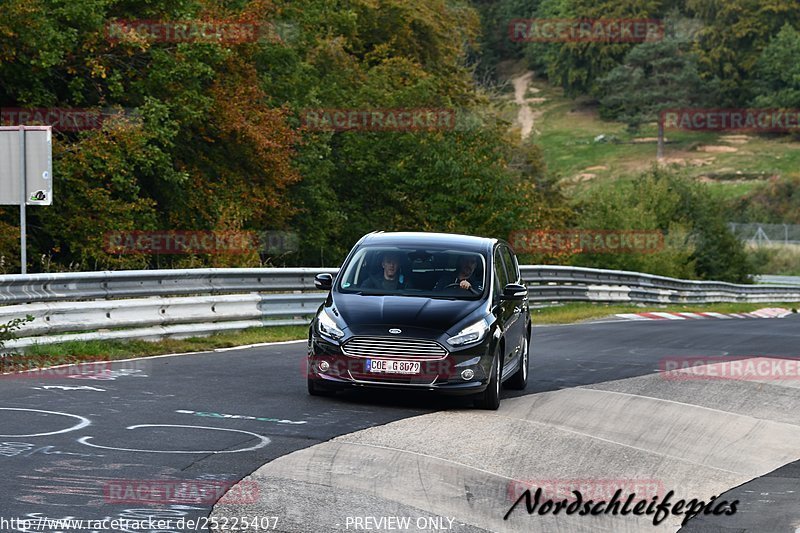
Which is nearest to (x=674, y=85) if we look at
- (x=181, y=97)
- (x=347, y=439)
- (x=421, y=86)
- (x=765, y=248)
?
(x=765, y=248)

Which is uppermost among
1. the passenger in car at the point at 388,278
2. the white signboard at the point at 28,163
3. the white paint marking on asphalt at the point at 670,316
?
the white signboard at the point at 28,163

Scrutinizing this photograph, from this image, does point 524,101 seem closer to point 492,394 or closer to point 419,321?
point 492,394

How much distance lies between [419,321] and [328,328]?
886 millimetres

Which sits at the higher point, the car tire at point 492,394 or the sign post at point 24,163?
the sign post at point 24,163

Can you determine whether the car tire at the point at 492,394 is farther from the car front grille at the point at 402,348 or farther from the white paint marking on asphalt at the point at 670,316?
the white paint marking on asphalt at the point at 670,316

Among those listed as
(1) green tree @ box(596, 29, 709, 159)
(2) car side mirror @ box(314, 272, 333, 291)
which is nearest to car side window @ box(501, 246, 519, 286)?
(2) car side mirror @ box(314, 272, 333, 291)

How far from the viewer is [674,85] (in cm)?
13612

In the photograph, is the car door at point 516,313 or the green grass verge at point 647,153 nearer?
the car door at point 516,313

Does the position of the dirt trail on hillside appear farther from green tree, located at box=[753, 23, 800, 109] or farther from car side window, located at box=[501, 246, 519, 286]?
car side window, located at box=[501, 246, 519, 286]

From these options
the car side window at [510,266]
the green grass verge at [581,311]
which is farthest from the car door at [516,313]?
the green grass verge at [581,311]

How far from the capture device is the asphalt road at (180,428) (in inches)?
306

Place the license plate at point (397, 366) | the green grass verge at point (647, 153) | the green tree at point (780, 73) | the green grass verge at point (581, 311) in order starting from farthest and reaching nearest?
1. the green tree at point (780, 73)
2. the green grass verge at point (647, 153)
3. the green grass verge at point (581, 311)
4. the license plate at point (397, 366)

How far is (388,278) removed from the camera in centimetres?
1333

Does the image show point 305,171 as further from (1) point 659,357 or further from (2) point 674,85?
(2) point 674,85
